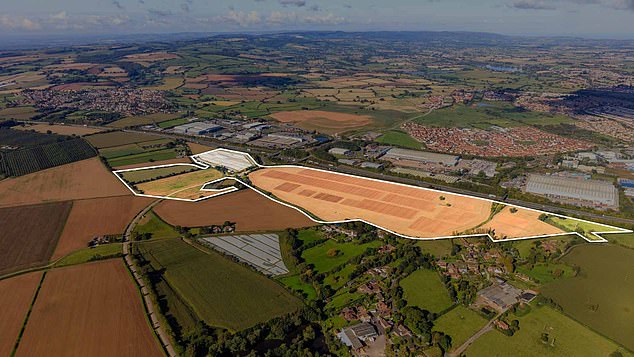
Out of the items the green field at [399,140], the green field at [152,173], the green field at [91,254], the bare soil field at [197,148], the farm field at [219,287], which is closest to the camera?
the farm field at [219,287]

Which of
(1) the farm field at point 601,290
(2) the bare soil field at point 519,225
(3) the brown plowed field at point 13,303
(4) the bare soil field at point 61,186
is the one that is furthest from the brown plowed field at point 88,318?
(2) the bare soil field at point 519,225

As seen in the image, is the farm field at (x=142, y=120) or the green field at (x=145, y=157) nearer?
the green field at (x=145, y=157)

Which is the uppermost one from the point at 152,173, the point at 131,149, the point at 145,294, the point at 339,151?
the point at 131,149

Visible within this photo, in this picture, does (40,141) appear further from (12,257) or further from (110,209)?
(12,257)

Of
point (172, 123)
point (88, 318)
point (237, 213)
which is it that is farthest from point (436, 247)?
point (172, 123)

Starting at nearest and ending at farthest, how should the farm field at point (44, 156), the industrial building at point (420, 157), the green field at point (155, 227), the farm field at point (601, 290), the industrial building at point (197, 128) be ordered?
the farm field at point (601, 290)
the green field at point (155, 227)
the farm field at point (44, 156)
the industrial building at point (420, 157)
the industrial building at point (197, 128)

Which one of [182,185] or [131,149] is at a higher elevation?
[131,149]

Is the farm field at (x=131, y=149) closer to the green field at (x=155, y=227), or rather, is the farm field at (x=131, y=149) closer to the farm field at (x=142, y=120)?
the farm field at (x=142, y=120)

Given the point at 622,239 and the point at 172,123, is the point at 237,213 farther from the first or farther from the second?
the point at 172,123
